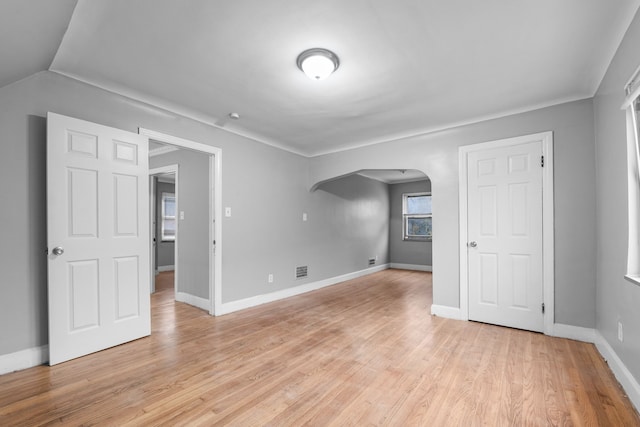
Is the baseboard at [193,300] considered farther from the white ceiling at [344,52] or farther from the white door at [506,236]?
the white door at [506,236]

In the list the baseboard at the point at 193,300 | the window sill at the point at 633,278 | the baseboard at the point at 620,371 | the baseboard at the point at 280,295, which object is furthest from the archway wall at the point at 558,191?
the baseboard at the point at 193,300

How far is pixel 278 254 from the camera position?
482cm

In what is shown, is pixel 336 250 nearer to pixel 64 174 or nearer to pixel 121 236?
pixel 121 236

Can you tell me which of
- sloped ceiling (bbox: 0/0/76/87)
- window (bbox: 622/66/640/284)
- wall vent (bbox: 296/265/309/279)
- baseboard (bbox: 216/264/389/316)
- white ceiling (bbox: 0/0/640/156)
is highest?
white ceiling (bbox: 0/0/640/156)

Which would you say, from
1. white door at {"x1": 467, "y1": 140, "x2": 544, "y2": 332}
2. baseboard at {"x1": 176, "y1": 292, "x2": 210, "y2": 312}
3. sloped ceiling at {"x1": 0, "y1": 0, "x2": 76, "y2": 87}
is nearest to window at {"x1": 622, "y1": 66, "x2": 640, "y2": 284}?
white door at {"x1": 467, "y1": 140, "x2": 544, "y2": 332}

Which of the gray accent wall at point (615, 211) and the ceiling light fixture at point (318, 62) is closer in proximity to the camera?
the gray accent wall at point (615, 211)

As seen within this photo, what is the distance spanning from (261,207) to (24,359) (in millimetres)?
2887

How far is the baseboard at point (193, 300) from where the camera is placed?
425cm

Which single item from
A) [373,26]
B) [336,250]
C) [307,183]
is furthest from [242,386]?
[336,250]

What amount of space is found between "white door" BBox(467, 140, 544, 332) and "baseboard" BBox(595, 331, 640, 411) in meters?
0.58

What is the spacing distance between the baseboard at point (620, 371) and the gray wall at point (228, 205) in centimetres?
380

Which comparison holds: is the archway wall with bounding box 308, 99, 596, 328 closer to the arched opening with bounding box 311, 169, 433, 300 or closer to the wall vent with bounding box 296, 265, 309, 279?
the wall vent with bounding box 296, 265, 309, 279

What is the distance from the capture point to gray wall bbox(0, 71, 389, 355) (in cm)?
239

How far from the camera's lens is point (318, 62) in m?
2.35
